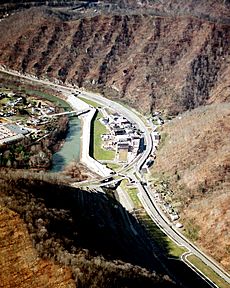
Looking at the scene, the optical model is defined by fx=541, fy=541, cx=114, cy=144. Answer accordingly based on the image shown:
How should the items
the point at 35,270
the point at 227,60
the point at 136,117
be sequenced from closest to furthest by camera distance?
the point at 35,270, the point at 136,117, the point at 227,60

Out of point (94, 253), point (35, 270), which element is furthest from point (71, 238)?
point (35, 270)

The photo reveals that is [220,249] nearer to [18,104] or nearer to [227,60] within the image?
Answer: [18,104]

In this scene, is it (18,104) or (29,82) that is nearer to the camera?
(18,104)

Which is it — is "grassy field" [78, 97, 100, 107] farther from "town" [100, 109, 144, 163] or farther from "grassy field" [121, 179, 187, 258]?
"grassy field" [121, 179, 187, 258]

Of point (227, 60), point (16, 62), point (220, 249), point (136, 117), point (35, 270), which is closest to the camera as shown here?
point (35, 270)

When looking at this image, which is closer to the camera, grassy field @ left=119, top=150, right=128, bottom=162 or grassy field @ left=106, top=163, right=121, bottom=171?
grassy field @ left=106, top=163, right=121, bottom=171

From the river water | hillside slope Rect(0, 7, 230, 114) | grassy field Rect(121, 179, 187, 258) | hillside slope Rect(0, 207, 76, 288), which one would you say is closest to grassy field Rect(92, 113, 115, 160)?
the river water

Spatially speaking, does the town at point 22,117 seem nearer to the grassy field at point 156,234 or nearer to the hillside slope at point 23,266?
the grassy field at point 156,234
